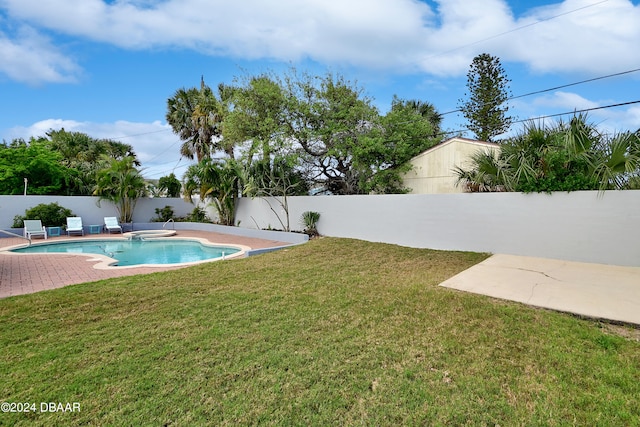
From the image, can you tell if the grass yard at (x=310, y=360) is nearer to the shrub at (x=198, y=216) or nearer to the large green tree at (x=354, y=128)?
the large green tree at (x=354, y=128)

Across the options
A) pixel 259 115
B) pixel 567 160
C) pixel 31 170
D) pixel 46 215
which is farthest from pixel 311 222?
pixel 31 170

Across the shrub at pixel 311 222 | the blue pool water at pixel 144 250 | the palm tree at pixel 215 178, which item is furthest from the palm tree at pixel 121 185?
the shrub at pixel 311 222

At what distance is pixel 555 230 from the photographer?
730cm

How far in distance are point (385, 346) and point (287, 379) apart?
47.8 inches

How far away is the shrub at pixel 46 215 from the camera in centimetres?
1448

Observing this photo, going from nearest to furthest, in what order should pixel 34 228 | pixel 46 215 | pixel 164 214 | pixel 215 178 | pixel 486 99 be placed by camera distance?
pixel 34 228 < pixel 46 215 < pixel 215 178 < pixel 164 214 < pixel 486 99

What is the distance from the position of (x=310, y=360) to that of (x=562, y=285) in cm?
490

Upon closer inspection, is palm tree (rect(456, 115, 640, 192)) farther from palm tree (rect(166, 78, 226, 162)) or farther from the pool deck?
palm tree (rect(166, 78, 226, 162))

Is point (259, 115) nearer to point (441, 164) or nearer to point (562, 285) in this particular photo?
point (441, 164)

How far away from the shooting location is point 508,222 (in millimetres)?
8000

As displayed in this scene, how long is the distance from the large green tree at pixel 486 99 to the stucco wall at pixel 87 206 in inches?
822

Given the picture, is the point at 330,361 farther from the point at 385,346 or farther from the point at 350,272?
the point at 350,272

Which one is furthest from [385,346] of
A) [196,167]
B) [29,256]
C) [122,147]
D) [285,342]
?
[122,147]

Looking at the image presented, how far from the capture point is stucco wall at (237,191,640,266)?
6.55 metres
